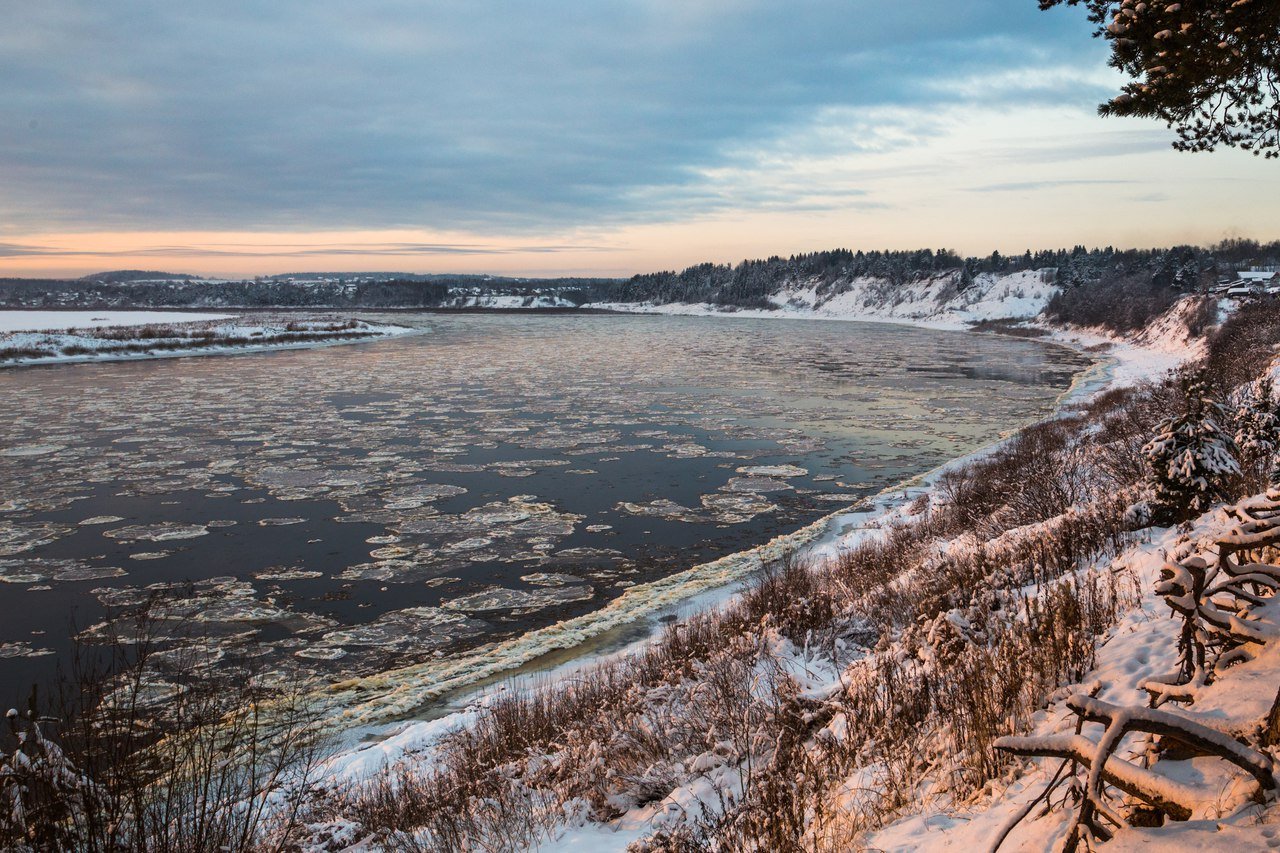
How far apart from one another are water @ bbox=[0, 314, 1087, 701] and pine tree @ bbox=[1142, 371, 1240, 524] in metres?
6.59

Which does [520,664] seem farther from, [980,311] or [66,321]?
[980,311]

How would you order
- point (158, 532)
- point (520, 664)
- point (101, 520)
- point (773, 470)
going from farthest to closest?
point (773, 470) < point (101, 520) < point (158, 532) < point (520, 664)

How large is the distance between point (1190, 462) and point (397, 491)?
1413 centimetres

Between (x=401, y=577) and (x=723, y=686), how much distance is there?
713cm

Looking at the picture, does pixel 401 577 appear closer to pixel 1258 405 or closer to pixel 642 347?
pixel 1258 405

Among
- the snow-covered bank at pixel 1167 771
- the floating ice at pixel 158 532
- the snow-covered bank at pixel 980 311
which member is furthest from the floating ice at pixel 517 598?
the snow-covered bank at pixel 980 311

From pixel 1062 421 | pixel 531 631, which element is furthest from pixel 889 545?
pixel 1062 421

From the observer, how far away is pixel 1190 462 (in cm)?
805

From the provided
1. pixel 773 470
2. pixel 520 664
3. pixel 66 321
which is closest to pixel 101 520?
pixel 520 664

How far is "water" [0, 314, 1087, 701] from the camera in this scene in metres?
10.5

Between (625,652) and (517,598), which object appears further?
(517,598)

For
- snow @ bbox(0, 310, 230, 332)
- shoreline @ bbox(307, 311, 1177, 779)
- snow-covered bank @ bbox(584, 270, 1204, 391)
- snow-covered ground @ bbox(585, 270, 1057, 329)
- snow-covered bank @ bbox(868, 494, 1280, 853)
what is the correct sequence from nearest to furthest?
snow-covered bank @ bbox(868, 494, 1280, 853)
shoreline @ bbox(307, 311, 1177, 779)
snow-covered bank @ bbox(584, 270, 1204, 391)
snow @ bbox(0, 310, 230, 332)
snow-covered ground @ bbox(585, 270, 1057, 329)

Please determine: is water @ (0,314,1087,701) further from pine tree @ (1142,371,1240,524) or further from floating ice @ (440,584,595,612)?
pine tree @ (1142,371,1240,524)

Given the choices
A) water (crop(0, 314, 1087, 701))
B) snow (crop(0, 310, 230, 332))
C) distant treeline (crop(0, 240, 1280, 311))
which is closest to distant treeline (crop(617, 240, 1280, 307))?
distant treeline (crop(0, 240, 1280, 311))
